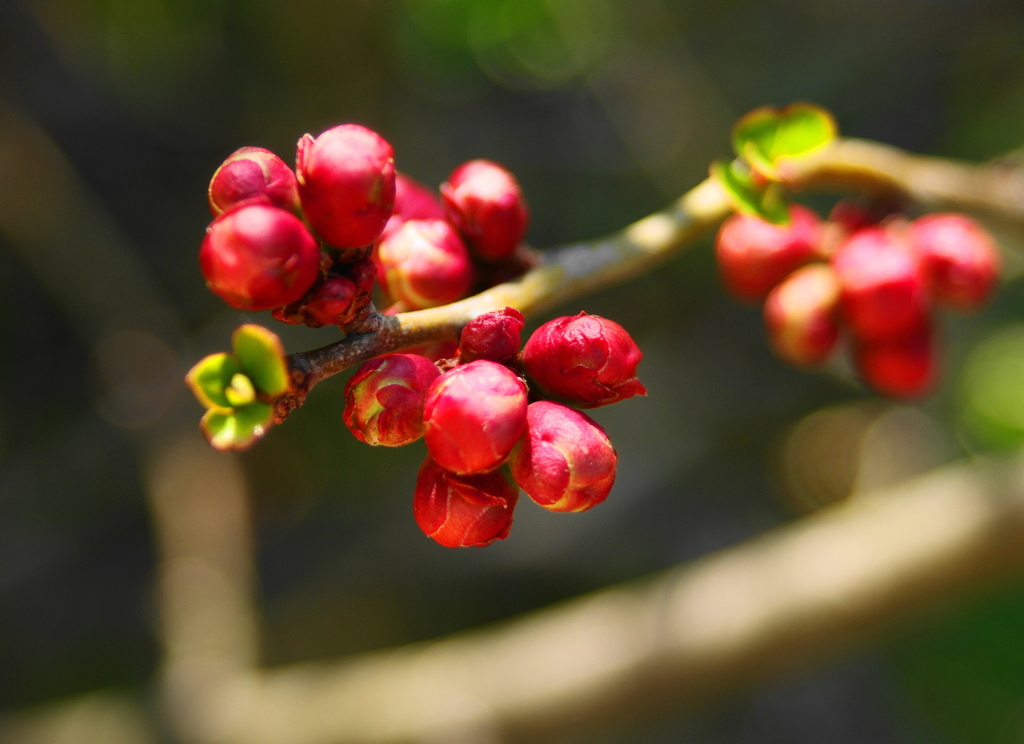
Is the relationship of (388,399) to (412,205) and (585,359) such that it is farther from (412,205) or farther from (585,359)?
(412,205)

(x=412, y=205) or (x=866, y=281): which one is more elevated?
(x=412, y=205)

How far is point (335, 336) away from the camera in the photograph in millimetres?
2986

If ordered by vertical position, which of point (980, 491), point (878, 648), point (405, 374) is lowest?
point (878, 648)

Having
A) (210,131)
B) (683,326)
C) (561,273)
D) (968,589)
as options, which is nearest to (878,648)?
(968,589)

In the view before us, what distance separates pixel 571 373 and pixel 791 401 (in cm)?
287

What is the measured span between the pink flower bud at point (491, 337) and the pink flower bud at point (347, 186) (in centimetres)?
13

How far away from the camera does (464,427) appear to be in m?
0.68

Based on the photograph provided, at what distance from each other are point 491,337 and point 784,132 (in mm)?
591

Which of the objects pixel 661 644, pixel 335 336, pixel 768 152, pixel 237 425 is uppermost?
pixel 237 425

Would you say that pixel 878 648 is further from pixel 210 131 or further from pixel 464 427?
pixel 210 131

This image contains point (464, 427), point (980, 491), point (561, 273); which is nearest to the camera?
point (464, 427)

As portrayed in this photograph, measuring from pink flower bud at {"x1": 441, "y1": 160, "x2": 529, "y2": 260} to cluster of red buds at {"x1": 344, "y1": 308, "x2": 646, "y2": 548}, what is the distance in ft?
0.71

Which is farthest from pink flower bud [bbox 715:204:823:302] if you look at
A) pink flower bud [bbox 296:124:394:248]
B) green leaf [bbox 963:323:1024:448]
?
green leaf [bbox 963:323:1024:448]

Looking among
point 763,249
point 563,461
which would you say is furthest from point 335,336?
point 563,461
